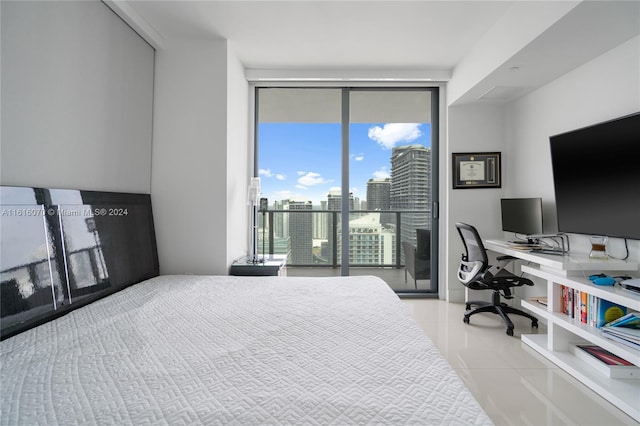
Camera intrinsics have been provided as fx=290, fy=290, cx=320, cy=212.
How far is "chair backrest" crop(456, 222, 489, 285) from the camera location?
2957 mm

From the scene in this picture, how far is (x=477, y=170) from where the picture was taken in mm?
3668

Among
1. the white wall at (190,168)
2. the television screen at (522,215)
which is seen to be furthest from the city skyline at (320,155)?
the television screen at (522,215)

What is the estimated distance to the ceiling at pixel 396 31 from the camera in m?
2.09

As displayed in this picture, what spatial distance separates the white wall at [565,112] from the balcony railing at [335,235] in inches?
52.0

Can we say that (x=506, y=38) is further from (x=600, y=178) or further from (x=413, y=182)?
(x=413, y=182)

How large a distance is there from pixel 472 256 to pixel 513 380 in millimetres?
1350

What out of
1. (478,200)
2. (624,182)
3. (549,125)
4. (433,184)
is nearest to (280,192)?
(433,184)

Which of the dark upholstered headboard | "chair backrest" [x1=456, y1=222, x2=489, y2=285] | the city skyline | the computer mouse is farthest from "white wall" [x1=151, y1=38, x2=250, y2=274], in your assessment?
the computer mouse

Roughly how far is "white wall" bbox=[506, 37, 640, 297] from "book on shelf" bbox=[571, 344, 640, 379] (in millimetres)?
751

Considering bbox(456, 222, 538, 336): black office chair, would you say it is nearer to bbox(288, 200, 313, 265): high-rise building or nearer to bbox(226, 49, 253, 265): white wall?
bbox(288, 200, 313, 265): high-rise building

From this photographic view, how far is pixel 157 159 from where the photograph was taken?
284cm

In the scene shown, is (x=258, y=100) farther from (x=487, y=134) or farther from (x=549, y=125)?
(x=549, y=125)

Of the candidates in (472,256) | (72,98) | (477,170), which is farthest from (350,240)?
(72,98)

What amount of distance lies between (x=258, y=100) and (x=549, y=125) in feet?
11.0
